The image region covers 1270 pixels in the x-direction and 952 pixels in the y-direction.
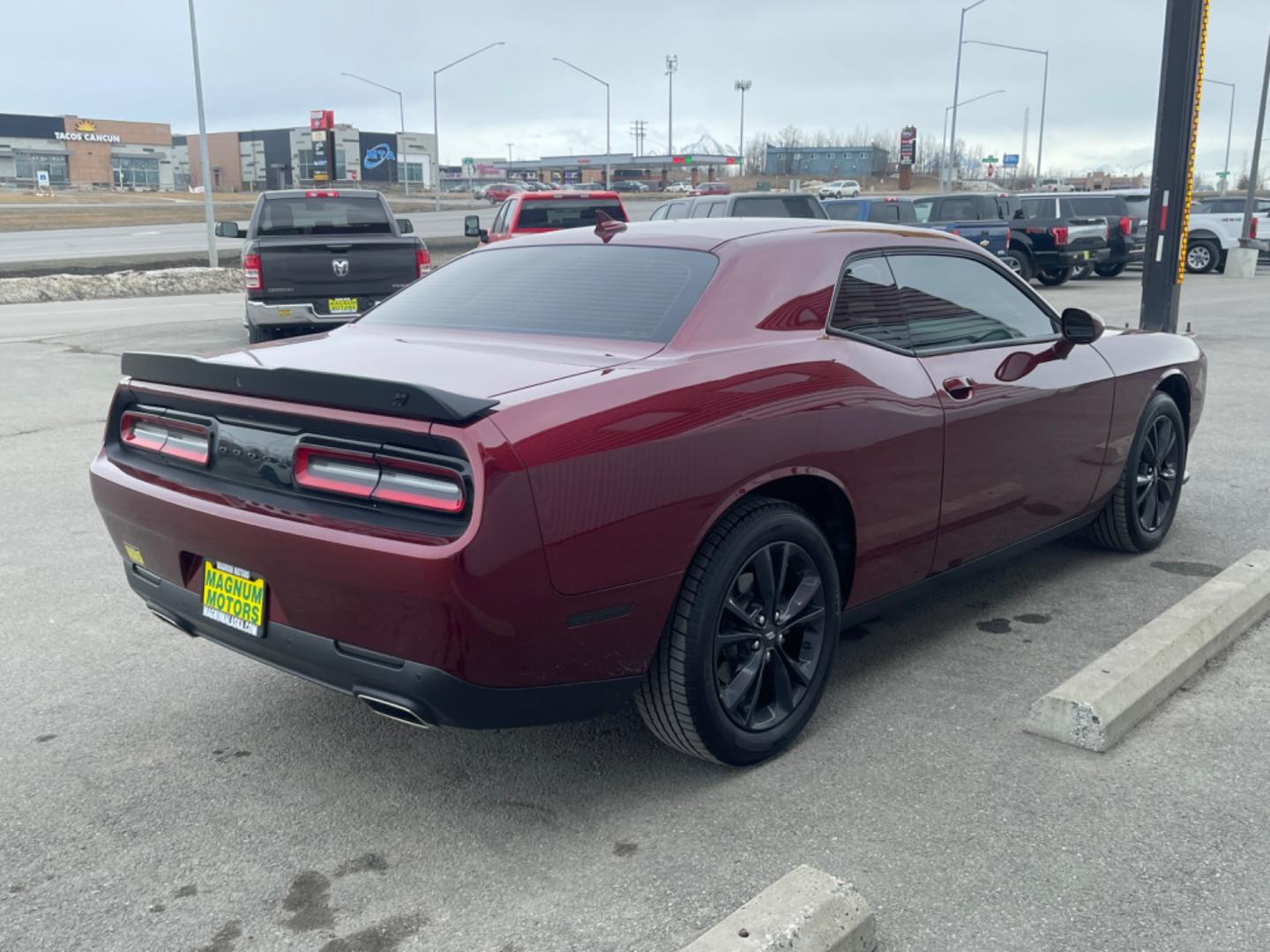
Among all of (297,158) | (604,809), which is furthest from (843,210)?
(297,158)

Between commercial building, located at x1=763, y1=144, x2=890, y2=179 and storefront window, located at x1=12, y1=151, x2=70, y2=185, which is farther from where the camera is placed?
commercial building, located at x1=763, y1=144, x2=890, y2=179

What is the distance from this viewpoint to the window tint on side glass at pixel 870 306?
13.1 feet

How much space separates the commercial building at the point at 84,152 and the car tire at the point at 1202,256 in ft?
293

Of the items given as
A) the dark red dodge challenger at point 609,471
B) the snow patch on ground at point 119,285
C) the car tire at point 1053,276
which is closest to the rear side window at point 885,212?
the car tire at point 1053,276

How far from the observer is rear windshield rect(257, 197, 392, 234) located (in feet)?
44.7

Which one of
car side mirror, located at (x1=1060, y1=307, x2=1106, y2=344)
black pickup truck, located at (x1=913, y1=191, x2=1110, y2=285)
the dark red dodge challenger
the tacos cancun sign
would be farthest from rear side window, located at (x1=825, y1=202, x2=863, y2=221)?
the tacos cancun sign

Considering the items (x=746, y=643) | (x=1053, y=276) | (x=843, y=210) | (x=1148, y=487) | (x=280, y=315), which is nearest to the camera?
(x=746, y=643)

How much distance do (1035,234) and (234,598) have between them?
22027 millimetres

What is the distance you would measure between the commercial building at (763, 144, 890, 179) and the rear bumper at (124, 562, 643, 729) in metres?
123

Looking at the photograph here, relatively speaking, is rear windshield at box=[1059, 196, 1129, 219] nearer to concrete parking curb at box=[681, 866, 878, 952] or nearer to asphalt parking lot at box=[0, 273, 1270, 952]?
asphalt parking lot at box=[0, 273, 1270, 952]

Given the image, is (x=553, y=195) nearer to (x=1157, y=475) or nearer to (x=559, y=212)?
(x=559, y=212)

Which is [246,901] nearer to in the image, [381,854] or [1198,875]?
[381,854]

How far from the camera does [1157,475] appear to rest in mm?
5633

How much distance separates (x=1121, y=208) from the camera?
2508 cm
